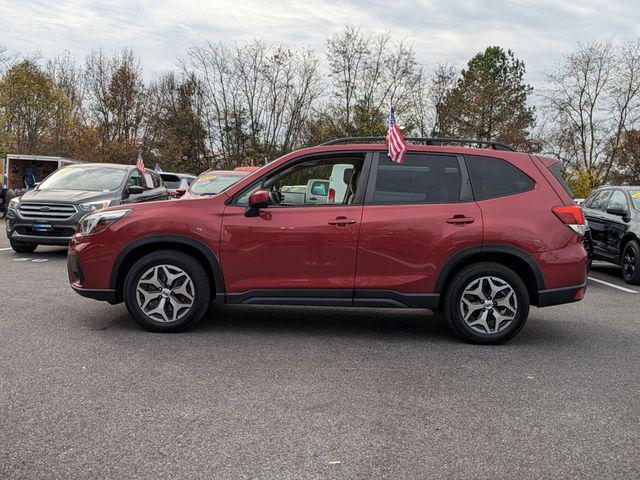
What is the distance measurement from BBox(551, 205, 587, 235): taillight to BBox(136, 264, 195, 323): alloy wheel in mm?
3369

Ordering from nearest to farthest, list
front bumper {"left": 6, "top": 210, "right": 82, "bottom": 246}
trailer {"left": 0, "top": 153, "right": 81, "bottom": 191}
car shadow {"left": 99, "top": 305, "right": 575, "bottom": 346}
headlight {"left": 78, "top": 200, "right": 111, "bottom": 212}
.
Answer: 1. car shadow {"left": 99, "top": 305, "right": 575, "bottom": 346}
2. front bumper {"left": 6, "top": 210, "right": 82, "bottom": 246}
3. headlight {"left": 78, "top": 200, "right": 111, "bottom": 212}
4. trailer {"left": 0, "top": 153, "right": 81, "bottom": 191}

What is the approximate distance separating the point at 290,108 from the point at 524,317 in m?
39.4

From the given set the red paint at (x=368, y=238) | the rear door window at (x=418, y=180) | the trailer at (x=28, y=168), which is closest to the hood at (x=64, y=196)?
the red paint at (x=368, y=238)

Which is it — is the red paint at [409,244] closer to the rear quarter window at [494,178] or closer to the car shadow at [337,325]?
the rear quarter window at [494,178]

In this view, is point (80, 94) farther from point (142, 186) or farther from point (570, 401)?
point (570, 401)

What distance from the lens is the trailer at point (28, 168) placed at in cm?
2689

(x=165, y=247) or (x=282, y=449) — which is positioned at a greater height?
(x=165, y=247)

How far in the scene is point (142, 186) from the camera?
1349 centimetres

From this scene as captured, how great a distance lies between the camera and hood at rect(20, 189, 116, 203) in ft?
37.3

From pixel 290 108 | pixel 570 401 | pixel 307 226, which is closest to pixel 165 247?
pixel 307 226

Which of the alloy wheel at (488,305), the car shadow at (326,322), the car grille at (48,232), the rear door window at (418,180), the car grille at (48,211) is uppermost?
the rear door window at (418,180)

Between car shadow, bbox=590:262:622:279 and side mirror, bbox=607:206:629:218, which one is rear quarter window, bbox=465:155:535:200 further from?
car shadow, bbox=590:262:622:279

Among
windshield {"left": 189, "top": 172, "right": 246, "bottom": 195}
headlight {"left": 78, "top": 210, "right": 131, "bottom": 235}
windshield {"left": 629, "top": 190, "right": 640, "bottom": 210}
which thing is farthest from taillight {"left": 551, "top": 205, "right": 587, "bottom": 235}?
windshield {"left": 189, "top": 172, "right": 246, "bottom": 195}

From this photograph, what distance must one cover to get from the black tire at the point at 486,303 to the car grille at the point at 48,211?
8.00 m
